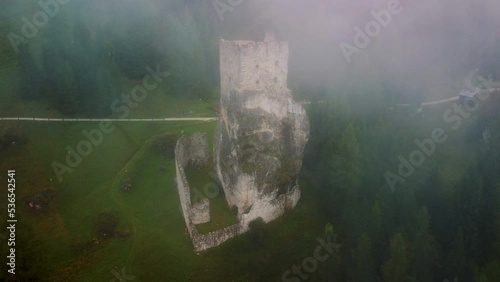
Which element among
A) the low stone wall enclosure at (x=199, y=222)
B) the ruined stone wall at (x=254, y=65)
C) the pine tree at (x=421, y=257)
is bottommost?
the pine tree at (x=421, y=257)

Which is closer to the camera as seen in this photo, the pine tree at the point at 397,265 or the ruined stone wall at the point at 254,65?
the pine tree at the point at 397,265

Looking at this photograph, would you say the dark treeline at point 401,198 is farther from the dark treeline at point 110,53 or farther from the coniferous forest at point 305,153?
the dark treeline at point 110,53

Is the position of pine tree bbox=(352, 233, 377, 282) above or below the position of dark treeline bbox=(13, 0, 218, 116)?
below

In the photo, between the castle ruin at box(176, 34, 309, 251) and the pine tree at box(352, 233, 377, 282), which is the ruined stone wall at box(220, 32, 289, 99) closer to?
the castle ruin at box(176, 34, 309, 251)

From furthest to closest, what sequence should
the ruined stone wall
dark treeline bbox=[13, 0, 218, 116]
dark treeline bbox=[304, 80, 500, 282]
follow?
1. dark treeline bbox=[13, 0, 218, 116]
2. the ruined stone wall
3. dark treeline bbox=[304, 80, 500, 282]

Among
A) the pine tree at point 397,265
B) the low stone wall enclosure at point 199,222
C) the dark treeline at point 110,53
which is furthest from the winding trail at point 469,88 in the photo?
the low stone wall enclosure at point 199,222

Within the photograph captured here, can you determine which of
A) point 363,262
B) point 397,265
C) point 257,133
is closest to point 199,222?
point 257,133

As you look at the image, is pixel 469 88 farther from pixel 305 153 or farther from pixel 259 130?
pixel 259 130

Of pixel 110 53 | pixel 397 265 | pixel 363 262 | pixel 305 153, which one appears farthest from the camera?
pixel 110 53

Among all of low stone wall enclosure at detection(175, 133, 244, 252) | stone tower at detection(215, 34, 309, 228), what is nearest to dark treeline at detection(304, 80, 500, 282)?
stone tower at detection(215, 34, 309, 228)
